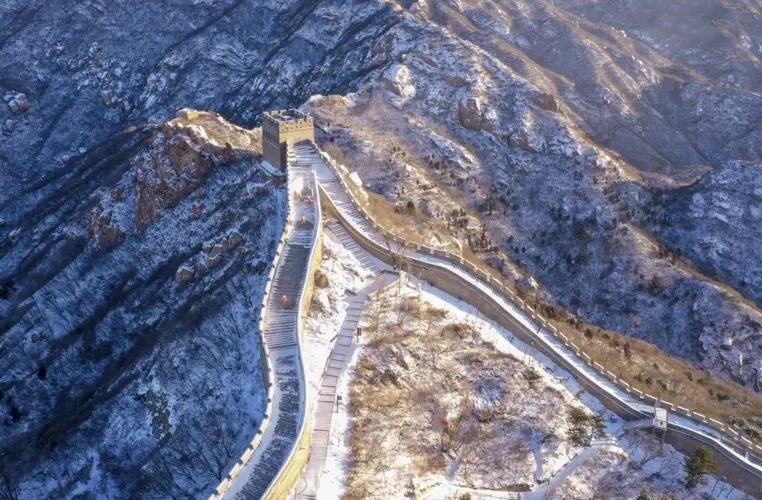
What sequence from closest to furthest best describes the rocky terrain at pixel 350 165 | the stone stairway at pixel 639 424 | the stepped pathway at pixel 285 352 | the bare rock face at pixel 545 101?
the stepped pathway at pixel 285 352, the stone stairway at pixel 639 424, the rocky terrain at pixel 350 165, the bare rock face at pixel 545 101

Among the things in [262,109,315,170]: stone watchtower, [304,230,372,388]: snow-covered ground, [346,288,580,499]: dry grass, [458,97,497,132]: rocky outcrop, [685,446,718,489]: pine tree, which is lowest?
[685,446,718,489]: pine tree

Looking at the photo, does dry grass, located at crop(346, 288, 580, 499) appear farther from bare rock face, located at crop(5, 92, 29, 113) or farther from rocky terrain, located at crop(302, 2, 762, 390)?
bare rock face, located at crop(5, 92, 29, 113)

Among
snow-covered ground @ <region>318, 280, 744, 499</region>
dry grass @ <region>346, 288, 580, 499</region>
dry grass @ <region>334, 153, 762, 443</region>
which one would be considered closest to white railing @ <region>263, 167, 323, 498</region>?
snow-covered ground @ <region>318, 280, 744, 499</region>

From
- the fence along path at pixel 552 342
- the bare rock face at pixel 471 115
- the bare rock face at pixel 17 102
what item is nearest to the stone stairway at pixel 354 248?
the fence along path at pixel 552 342

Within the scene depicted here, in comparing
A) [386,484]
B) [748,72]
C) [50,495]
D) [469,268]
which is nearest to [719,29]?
[748,72]

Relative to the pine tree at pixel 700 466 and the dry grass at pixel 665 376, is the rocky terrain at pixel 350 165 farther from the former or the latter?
the pine tree at pixel 700 466

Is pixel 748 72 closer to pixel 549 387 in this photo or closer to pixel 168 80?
pixel 549 387
